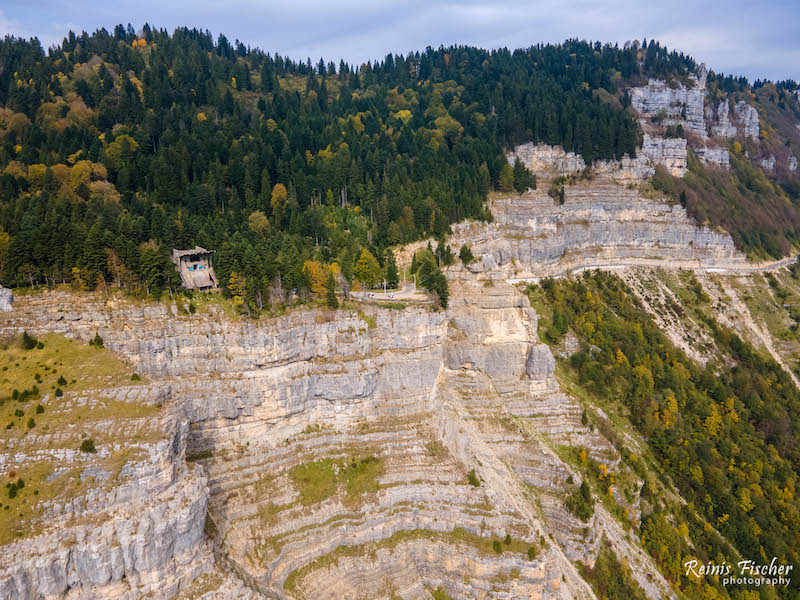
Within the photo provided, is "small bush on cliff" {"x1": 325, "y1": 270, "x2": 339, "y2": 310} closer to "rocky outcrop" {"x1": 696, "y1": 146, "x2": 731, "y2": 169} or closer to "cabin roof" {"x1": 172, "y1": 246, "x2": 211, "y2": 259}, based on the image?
"cabin roof" {"x1": 172, "y1": 246, "x2": 211, "y2": 259}

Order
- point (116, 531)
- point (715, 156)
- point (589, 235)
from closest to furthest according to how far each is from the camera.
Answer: point (116, 531) → point (589, 235) → point (715, 156)

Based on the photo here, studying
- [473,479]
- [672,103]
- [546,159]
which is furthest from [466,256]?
[672,103]

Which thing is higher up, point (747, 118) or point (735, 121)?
point (747, 118)

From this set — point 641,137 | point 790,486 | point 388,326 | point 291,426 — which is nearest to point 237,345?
point 291,426

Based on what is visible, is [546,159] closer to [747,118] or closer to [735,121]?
[735,121]

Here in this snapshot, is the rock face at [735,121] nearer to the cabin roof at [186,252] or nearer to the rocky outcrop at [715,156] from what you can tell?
the rocky outcrop at [715,156]

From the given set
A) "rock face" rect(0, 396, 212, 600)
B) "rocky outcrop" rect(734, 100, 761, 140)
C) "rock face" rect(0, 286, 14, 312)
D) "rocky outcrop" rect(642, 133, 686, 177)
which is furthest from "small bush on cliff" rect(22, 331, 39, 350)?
"rocky outcrop" rect(734, 100, 761, 140)

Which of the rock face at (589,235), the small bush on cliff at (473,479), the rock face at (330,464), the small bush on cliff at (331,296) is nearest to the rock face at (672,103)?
the rock face at (589,235)
